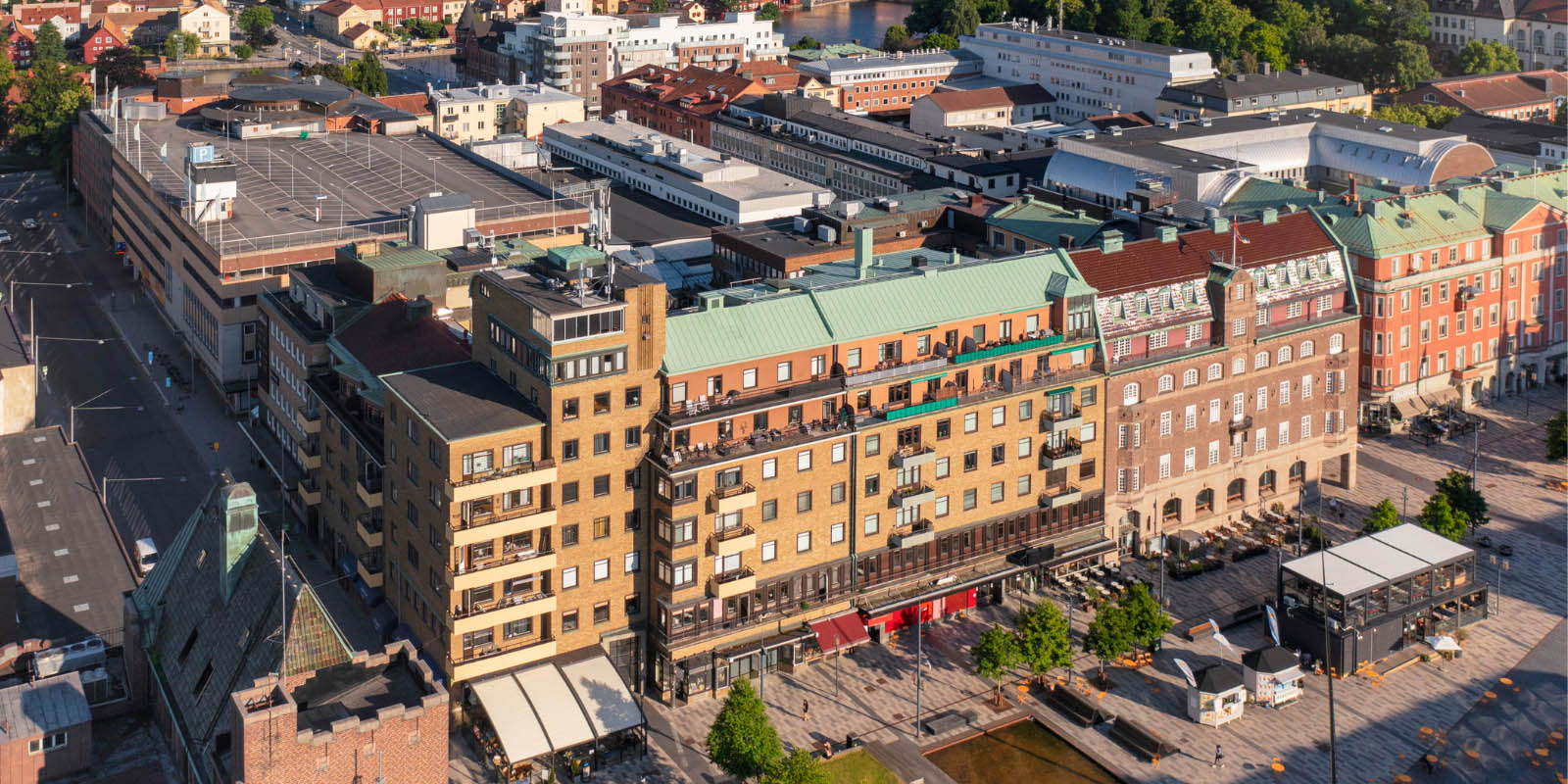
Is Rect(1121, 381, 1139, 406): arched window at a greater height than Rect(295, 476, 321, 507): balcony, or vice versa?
Rect(1121, 381, 1139, 406): arched window

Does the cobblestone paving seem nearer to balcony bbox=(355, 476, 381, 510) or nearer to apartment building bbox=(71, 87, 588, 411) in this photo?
balcony bbox=(355, 476, 381, 510)

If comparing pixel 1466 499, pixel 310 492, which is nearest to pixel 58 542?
pixel 310 492

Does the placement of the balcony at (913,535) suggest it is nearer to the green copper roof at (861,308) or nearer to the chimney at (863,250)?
the green copper roof at (861,308)

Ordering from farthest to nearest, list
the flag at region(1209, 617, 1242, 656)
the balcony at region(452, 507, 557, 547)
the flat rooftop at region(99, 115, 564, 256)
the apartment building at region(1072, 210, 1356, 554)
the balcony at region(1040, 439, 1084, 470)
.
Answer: the flat rooftop at region(99, 115, 564, 256) < the apartment building at region(1072, 210, 1356, 554) < the balcony at region(1040, 439, 1084, 470) < the flag at region(1209, 617, 1242, 656) < the balcony at region(452, 507, 557, 547)

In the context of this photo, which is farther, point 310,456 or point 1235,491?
point 1235,491

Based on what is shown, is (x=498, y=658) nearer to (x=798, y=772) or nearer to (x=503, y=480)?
(x=503, y=480)

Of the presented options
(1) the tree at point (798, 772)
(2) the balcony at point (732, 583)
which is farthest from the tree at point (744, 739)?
(2) the balcony at point (732, 583)

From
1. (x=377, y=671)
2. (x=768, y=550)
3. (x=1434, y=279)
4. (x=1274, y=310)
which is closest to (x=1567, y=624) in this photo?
(x=1274, y=310)

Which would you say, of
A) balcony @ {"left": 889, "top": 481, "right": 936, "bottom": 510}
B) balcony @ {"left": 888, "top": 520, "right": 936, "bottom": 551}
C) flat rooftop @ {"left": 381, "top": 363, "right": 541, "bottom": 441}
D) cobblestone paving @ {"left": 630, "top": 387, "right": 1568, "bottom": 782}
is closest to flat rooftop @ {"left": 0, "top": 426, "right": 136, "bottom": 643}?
flat rooftop @ {"left": 381, "top": 363, "right": 541, "bottom": 441}
